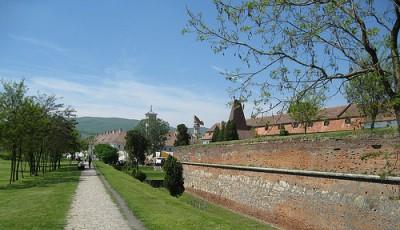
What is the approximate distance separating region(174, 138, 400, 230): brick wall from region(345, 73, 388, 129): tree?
432 cm

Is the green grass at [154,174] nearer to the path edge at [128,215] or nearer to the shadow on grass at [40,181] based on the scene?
the shadow on grass at [40,181]

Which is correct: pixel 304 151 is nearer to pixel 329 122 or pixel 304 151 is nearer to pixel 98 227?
pixel 98 227

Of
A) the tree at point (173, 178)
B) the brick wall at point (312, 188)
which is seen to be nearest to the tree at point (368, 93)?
the brick wall at point (312, 188)

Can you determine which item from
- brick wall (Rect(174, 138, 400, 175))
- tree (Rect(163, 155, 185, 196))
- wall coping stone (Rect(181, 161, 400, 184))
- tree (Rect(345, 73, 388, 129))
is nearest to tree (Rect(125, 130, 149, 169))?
tree (Rect(163, 155, 185, 196))

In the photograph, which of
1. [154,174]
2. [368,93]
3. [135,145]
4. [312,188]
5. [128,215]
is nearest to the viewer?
[368,93]

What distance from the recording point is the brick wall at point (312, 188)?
12.2 metres

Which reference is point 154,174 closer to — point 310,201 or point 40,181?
point 40,181

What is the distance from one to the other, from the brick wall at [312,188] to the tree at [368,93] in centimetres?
432

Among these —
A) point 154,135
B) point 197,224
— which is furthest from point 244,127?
point 197,224

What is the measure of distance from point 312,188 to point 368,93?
8917 mm

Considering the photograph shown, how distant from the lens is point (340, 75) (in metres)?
6.11

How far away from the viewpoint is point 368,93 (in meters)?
6.75

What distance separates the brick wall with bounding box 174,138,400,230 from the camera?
40.0 ft

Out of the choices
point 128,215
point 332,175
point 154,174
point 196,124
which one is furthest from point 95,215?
point 196,124
